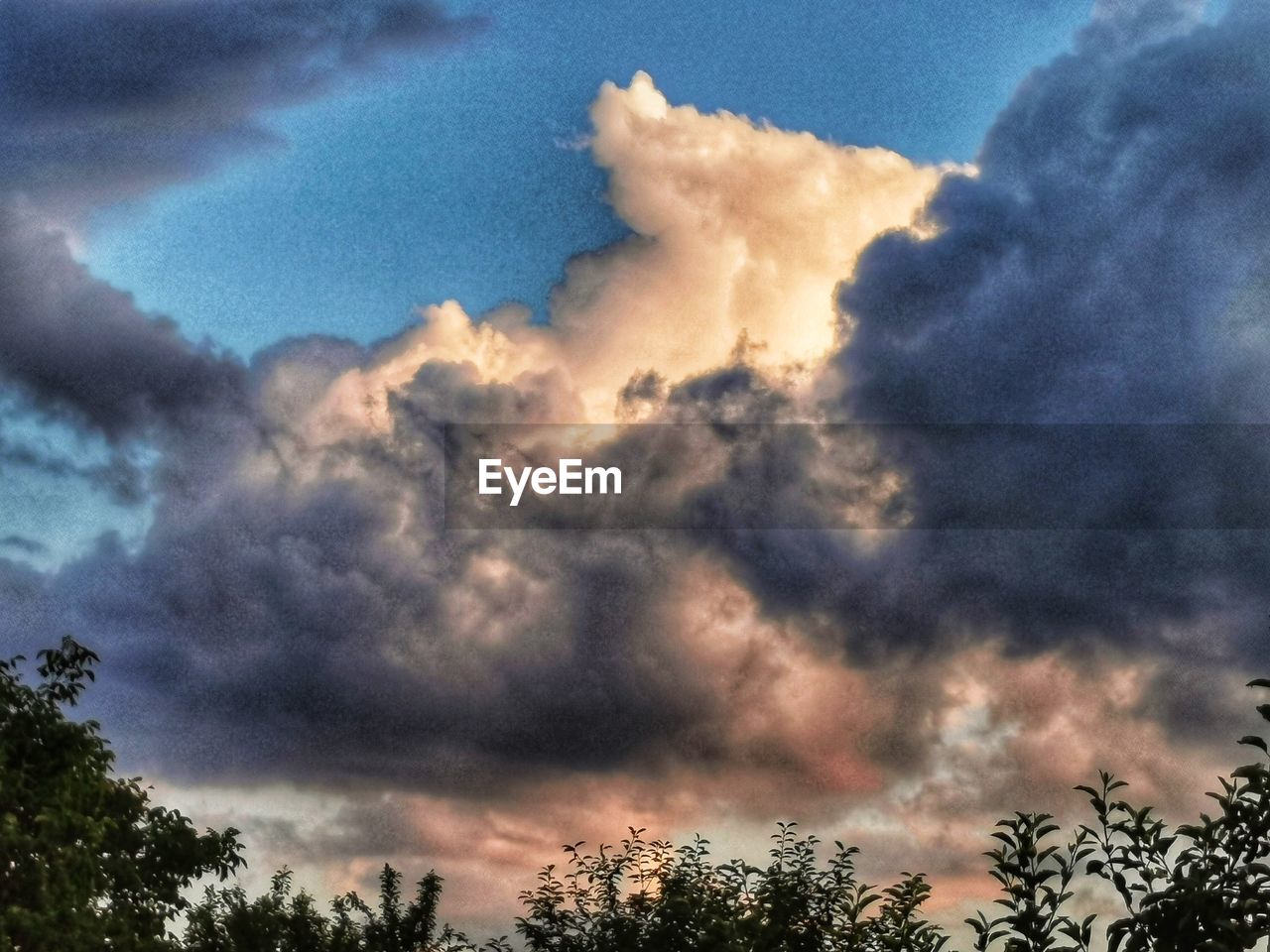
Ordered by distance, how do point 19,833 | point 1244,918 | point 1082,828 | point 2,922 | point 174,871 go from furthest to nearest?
point 174,871 < point 19,833 < point 2,922 < point 1082,828 < point 1244,918

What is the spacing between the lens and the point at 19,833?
739 inches

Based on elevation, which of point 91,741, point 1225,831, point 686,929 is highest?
point 91,741

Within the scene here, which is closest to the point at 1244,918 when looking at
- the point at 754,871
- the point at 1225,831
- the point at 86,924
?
the point at 1225,831

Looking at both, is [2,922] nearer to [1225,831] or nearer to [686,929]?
[686,929]

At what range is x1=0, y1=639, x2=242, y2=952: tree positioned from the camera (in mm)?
18359

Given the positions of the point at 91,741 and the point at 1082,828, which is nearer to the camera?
the point at 1082,828

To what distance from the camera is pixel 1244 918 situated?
6930mm

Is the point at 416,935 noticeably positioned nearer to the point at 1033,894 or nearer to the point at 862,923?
the point at 862,923

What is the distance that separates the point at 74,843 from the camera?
62.8ft

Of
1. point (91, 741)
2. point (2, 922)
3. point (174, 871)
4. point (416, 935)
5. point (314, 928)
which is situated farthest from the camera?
point (416, 935)

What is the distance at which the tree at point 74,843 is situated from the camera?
18359mm

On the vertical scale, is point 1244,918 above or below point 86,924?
below

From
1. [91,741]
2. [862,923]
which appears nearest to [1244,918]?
[862,923]

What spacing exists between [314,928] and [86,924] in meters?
11.9
